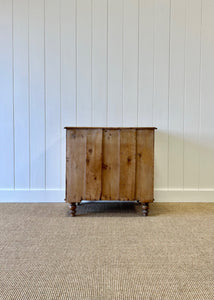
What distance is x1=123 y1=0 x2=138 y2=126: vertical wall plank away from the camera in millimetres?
2240

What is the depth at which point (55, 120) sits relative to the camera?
89.4 inches

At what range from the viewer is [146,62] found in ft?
7.43

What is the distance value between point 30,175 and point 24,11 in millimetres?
1392

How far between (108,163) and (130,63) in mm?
934

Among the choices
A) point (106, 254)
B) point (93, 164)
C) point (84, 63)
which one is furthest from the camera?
point (84, 63)

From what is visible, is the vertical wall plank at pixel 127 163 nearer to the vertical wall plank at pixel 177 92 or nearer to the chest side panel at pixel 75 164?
the chest side panel at pixel 75 164

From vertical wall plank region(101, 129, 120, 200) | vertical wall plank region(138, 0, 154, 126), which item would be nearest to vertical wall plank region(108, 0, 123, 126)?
vertical wall plank region(138, 0, 154, 126)

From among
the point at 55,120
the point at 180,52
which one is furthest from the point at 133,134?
the point at 180,52

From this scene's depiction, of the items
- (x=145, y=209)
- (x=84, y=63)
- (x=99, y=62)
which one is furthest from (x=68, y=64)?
(x=145, y=209)

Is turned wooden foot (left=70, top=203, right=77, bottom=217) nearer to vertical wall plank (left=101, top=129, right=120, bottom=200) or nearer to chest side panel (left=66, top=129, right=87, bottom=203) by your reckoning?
chest side panel (left=66, top=129, right=87, bottom=203)

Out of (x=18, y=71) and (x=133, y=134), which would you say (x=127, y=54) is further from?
(x=18, y=71)

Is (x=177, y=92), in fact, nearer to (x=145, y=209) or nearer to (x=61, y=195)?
(x=145, y=209)

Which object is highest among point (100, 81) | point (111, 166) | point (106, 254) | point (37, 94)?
point (100, 81)

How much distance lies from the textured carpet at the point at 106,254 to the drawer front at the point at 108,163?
7.6 inches
